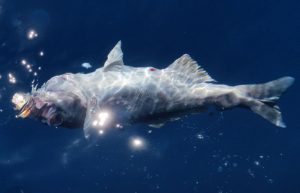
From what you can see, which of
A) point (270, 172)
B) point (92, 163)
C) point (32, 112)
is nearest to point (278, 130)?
point (270, 172)

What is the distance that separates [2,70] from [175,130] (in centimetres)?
563

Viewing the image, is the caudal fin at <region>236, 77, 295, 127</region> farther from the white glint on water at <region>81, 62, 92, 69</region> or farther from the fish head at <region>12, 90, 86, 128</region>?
the white glint on water at <region>81, 62, 92, 69</region>

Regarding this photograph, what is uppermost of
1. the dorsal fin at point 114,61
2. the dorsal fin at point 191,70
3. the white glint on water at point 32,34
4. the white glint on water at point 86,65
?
the white glint on water at point 32,34

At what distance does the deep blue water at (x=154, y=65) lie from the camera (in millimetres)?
11859

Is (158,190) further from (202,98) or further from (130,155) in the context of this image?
(202,98)

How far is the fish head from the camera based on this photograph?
7.44m

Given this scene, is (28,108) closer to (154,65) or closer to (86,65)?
(86,65)

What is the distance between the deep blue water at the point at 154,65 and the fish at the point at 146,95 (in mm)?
3571

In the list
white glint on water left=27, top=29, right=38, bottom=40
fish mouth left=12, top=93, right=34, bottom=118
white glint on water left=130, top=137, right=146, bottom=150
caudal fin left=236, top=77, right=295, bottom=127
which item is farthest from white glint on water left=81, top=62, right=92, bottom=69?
caudal fin left=236, top=77, right=295, bottom=127

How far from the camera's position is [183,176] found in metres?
16.4

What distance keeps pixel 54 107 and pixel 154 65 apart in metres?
5.48

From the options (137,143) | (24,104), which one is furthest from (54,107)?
(137,143)

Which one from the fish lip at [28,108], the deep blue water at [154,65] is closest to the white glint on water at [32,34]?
the deep blue water at [154,65]

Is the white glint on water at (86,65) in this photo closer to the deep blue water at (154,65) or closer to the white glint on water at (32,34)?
the deep blue water at (154,65)
